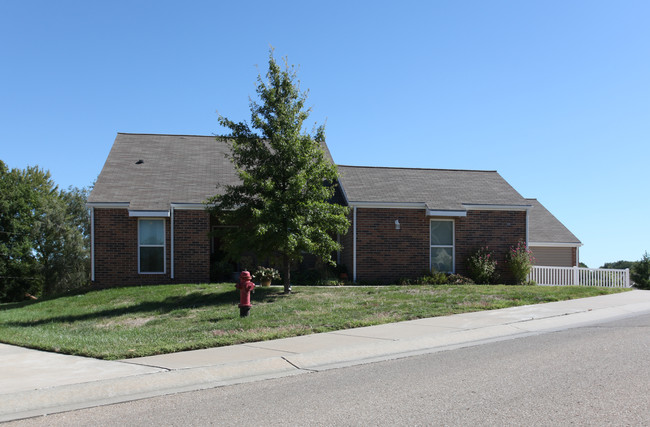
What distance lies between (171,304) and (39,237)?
2840 cm

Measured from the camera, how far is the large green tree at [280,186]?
48.9ft

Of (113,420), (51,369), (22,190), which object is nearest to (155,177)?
(51,369)

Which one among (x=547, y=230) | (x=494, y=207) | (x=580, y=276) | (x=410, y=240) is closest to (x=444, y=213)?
(x=410, y=240)

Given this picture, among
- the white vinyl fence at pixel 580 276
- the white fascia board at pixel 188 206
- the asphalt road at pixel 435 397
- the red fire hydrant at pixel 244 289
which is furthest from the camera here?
the white vinyl fence at pixel 580 276

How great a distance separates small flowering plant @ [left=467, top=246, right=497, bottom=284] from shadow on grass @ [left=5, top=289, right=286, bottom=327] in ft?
25.7

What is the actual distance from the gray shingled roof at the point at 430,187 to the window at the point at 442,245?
31.9 inches

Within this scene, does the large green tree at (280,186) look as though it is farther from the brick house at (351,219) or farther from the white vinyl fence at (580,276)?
the white vinyl fence at (580,276)

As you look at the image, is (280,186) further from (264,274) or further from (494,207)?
(494,207)

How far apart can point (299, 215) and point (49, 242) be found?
29484mm

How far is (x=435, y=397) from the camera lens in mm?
5984

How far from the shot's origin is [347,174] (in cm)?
2334

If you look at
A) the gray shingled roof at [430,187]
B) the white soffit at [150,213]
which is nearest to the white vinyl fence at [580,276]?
the gray shingled roof at [430,187]

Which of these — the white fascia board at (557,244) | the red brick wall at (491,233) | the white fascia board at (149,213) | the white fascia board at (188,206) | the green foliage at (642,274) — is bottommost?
the green foliage at (642,274)

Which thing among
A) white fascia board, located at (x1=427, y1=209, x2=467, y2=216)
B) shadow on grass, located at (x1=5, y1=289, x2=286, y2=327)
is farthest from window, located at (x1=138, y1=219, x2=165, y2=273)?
white fascia board, located at (x1=427, y1=209, x2=467, y2=216)
